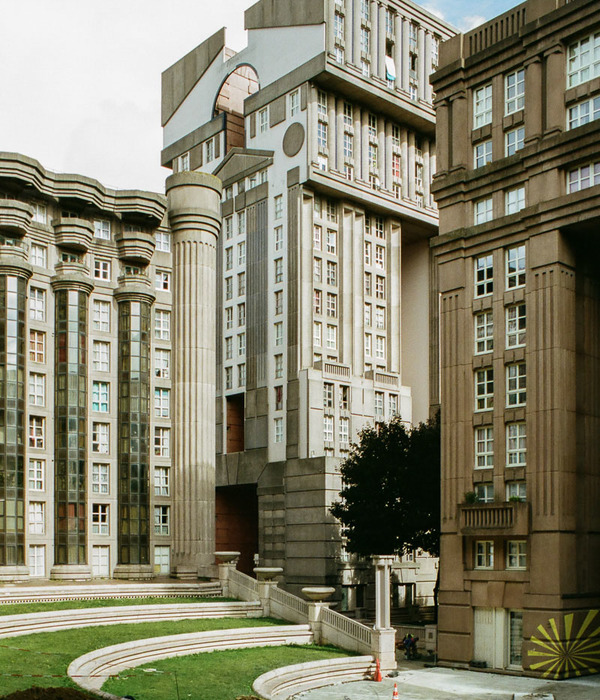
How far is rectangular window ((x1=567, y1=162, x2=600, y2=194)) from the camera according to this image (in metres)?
42.4

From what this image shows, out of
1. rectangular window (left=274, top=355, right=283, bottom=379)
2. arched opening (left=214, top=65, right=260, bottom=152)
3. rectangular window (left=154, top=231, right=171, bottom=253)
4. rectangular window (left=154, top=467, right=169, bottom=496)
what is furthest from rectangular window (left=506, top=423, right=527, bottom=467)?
arched opening (left=214, top=65, right=260, bottom=152)

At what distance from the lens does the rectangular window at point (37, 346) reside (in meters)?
54.8

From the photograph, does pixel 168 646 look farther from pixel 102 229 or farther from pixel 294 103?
pixel 294 103

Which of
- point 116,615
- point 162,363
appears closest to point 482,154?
point 162,363

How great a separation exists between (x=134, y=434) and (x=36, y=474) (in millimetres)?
6445

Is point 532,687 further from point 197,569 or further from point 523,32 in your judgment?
point 523,32

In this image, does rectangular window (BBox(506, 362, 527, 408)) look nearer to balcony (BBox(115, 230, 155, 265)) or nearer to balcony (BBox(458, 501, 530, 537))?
balcony (BBox(458, 501, 530, 537))

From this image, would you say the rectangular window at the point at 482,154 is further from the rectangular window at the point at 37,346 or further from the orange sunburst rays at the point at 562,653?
the rectangular window at the point at 37,346

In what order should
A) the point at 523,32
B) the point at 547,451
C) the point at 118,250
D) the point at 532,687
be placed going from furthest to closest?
the point at 118,250 → the point at 523,32 → the point at 547,451 → the point at 532,687

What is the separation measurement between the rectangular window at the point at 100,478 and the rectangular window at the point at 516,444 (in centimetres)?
2508

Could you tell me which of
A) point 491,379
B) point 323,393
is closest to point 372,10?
point 323,393

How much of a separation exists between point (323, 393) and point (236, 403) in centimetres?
1158

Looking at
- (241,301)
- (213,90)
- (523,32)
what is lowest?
(241,301)

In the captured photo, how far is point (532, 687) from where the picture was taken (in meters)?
38.6
